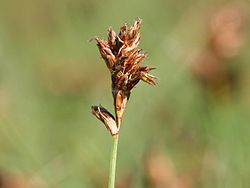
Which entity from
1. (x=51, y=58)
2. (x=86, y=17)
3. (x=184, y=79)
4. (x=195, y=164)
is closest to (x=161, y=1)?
(x=86, y=17)

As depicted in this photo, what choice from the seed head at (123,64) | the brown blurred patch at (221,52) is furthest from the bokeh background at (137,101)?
the seed head at (123,64)

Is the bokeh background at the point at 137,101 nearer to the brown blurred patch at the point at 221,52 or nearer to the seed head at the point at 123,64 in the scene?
the brown blurred patch at the point at 221,52

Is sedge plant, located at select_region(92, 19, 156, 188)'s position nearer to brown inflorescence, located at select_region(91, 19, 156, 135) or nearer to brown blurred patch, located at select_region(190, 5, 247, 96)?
brown inflorescence, located at select_region(91, 19, 156, 135)

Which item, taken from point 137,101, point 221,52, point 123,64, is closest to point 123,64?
point 123,64

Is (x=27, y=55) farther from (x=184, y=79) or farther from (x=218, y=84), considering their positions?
(x=218, y=84)

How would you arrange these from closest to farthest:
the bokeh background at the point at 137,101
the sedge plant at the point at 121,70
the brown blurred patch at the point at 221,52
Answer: the sedge plant at the point at 121,70 → the bokeh background at the point at 137,101 → the brown blurred patch at the point at 221,52

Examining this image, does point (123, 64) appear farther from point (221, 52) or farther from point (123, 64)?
point (221, 52)
